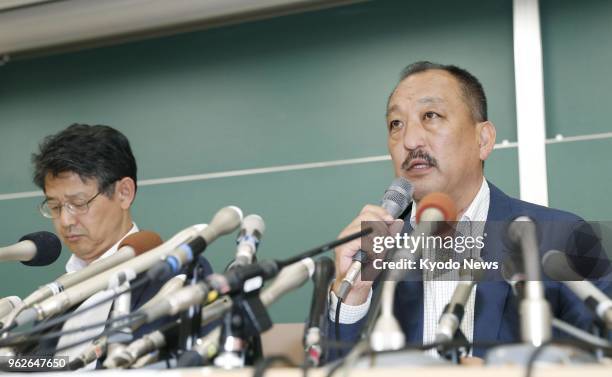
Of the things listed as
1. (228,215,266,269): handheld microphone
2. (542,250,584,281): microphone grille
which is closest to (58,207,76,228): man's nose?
(228,215,266,269): handheld microphone

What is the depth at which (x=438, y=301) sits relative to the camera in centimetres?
171

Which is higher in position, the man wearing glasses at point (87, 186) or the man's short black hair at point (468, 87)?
the man's short black hair at point (468, 87)

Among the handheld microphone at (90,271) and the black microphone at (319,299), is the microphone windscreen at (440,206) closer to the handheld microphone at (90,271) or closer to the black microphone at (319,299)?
the black microphone at (319,299)

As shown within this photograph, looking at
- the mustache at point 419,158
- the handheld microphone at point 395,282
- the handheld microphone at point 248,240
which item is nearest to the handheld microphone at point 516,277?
the handheld microphone at point 395,282

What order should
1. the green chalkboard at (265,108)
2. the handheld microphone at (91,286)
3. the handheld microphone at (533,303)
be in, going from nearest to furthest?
the handheld microphone at (533,303) → the handheld microphone at (91,286) → the green chalkboard at (265,108)

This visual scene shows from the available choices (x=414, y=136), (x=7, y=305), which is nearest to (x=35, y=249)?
(x=7, y=305)

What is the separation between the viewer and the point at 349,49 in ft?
9.98

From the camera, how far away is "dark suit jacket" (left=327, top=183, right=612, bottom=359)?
1.53 meters

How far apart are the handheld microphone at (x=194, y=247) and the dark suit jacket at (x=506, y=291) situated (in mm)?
388

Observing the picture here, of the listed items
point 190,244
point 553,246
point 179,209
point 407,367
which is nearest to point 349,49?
point 179,209

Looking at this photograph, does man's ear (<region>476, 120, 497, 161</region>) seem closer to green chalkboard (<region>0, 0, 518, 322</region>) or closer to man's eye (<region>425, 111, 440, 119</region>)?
man's eye (<region>425, 111, 440, 119</region>)

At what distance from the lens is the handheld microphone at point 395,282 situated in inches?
37.2

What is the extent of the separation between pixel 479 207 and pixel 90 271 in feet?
3.37

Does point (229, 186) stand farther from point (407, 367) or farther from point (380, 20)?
point (407, 367)
